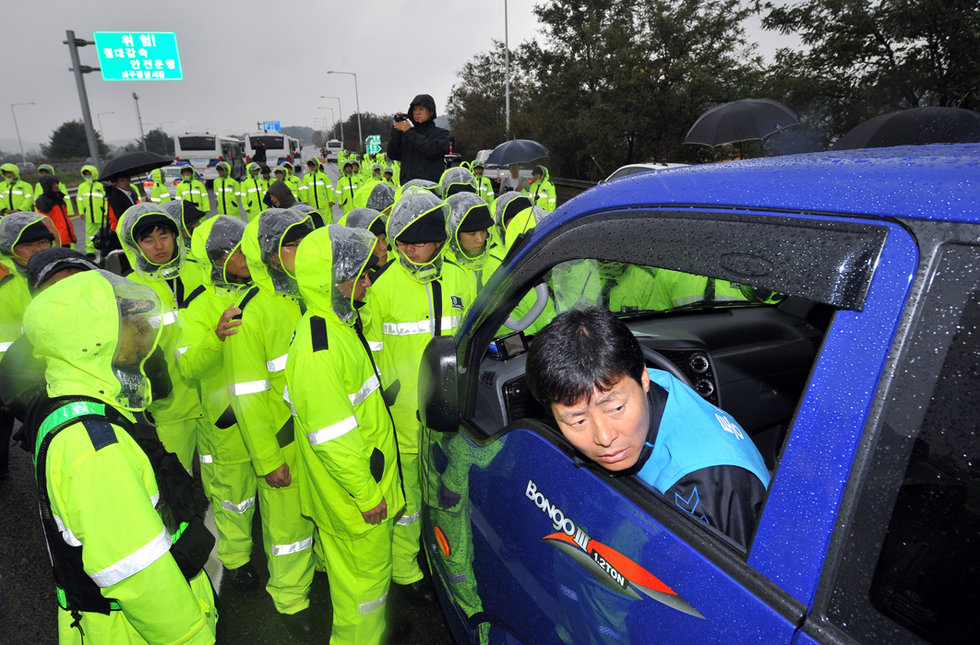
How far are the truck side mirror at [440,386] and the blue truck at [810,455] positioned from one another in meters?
0.28

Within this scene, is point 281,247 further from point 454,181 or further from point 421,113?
point 454,181

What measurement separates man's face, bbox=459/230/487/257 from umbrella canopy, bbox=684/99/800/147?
406 cm

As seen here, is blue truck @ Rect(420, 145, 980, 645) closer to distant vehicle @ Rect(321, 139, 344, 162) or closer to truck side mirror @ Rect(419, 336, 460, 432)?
truck side mirror @ Rect(419, 336, 460, 432)

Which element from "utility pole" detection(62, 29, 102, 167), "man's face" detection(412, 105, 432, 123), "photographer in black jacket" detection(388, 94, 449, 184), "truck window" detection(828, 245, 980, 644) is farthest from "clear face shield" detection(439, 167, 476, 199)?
"utility pole" detection(62, 29, 102, 167)

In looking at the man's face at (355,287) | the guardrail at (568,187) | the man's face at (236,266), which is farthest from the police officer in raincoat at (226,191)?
the man's face at (355,287)

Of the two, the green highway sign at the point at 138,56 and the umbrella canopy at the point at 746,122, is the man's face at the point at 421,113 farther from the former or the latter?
the green highway sign at the point at 138,56

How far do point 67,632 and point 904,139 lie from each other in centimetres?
535

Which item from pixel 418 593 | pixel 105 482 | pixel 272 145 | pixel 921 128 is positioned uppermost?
pixel 272 145

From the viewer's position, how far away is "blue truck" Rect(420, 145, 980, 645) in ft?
2.47

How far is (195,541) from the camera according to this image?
185cm

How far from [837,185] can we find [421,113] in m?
6.19

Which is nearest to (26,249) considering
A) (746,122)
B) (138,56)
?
(746,122)

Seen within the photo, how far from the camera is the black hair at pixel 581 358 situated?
1.27 metres

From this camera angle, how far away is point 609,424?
1250 mm
